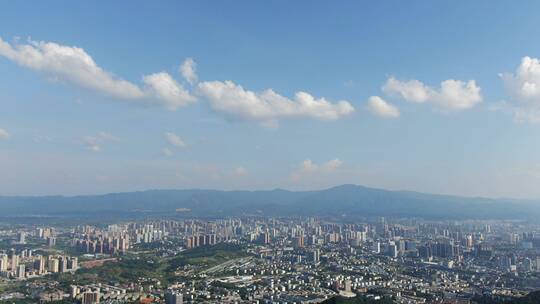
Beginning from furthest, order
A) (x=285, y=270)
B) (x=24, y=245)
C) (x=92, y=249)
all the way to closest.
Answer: (x=24, y=245) → (x=92, y=249) → (x=285, y=270)

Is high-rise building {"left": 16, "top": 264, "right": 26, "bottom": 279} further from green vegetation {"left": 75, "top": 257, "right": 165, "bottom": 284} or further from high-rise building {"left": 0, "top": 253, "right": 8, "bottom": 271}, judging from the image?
green vegetation {"left": 75, "top": 257, "right": 165, "bottom": 284}

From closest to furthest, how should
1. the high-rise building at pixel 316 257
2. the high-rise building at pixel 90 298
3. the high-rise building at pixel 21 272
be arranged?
the high-rise building at pixel 90 298
the high-rise building at pixel 21 272
the high-rise building at pixel 316 257

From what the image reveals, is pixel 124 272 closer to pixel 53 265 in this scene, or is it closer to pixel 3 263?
pixel 53 265

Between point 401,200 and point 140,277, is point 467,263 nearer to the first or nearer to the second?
point 140,277

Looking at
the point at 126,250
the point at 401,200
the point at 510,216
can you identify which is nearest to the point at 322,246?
the point at 126,250

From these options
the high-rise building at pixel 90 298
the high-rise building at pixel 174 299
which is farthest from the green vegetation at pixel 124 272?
the high-rise building at pixel 174 299

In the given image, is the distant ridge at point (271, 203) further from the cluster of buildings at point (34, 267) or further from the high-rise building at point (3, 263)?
the high-rise building at point (3, 263)
